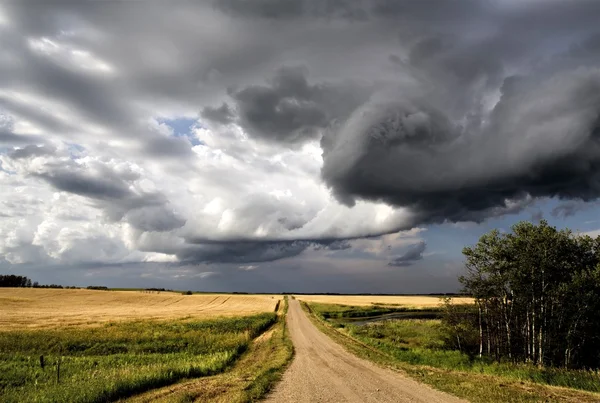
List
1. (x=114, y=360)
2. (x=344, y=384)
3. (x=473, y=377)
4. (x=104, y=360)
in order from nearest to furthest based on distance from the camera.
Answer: (x=344, y=384) → (x=473, y=377) → (x=104, y=360) → (x=114, y=360)

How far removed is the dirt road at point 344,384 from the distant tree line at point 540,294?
15648mm

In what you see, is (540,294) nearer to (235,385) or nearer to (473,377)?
(473,377)

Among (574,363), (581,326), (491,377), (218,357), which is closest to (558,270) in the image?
(581,326)

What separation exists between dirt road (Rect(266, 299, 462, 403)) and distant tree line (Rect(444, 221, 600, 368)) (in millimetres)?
15648

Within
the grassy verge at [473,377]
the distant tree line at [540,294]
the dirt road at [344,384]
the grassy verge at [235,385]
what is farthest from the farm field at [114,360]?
the distant tree line at [540,294]

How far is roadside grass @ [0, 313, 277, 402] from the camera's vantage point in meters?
18.8

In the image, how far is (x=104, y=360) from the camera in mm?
29062

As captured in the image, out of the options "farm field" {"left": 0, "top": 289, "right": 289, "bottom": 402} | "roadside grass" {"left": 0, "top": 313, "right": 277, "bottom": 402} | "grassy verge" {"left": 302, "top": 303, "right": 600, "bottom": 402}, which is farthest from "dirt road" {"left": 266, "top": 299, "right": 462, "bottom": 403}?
"roadside grass" {"left": 0, "top": 313, "right": 277, "bottom": 402}

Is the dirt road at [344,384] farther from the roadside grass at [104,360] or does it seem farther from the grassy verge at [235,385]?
the roadside grass at [104,360]

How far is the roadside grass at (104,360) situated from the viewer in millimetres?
18766

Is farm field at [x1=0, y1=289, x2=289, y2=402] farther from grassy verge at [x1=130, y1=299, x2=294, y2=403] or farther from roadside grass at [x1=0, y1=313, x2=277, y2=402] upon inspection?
grassy verge at [x1=130, y1=299, x2=294, y2=403]

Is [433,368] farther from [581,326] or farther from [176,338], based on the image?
[176,338]

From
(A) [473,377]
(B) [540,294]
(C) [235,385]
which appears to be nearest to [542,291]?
(B) [540,294]

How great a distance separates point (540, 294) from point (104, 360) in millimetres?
35896
